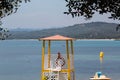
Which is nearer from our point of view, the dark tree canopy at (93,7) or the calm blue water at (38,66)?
the dark tree canopy at (93,7)

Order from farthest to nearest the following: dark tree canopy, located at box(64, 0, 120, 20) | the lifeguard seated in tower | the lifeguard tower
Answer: the lifeguard tower, the lifeguard seated in tower, dark tree canopy, located at box(64, 0, 120, 20)

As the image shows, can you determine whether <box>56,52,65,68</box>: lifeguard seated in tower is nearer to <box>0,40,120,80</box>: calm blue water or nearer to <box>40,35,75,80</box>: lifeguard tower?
<box>40,35,75,80</box>: lifeguard tower

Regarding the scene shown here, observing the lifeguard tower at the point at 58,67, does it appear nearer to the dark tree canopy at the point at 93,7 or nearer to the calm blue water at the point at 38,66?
the dark tree canopy at the point at 93,7

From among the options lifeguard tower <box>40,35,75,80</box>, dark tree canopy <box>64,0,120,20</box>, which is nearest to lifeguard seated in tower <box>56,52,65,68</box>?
lifeguard tower <box>40,35,75,80</box>

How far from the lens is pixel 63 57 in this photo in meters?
15.9

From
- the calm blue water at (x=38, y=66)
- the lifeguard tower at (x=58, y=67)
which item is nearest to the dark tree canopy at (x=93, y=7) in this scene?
the lifeguard tower at (x=58, y=67)

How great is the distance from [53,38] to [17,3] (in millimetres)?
10445

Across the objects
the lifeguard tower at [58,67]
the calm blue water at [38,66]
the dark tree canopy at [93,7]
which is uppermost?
the dark tree canopy at [93,7]

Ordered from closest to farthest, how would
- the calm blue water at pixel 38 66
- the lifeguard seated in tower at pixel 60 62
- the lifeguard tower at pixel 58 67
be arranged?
1. the lifeguard seated in tower at pixel 60 62
2. the lifeguard tower at pixel 58 67
3. the calm blue water at pixel 38 66

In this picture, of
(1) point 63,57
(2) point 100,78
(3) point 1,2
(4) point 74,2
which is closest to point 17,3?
(3) point 1,2

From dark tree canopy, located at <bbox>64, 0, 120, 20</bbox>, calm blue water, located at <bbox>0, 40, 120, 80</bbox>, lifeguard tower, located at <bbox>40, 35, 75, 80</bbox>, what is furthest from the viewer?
calm blue water, located at <bbox>0, 40, 120, 80</bbox>

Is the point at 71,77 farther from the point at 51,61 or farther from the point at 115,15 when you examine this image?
the point at 115,15

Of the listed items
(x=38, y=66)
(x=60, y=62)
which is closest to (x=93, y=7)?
(x=60, y=62)

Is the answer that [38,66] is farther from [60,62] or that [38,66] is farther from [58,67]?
[60,62]
